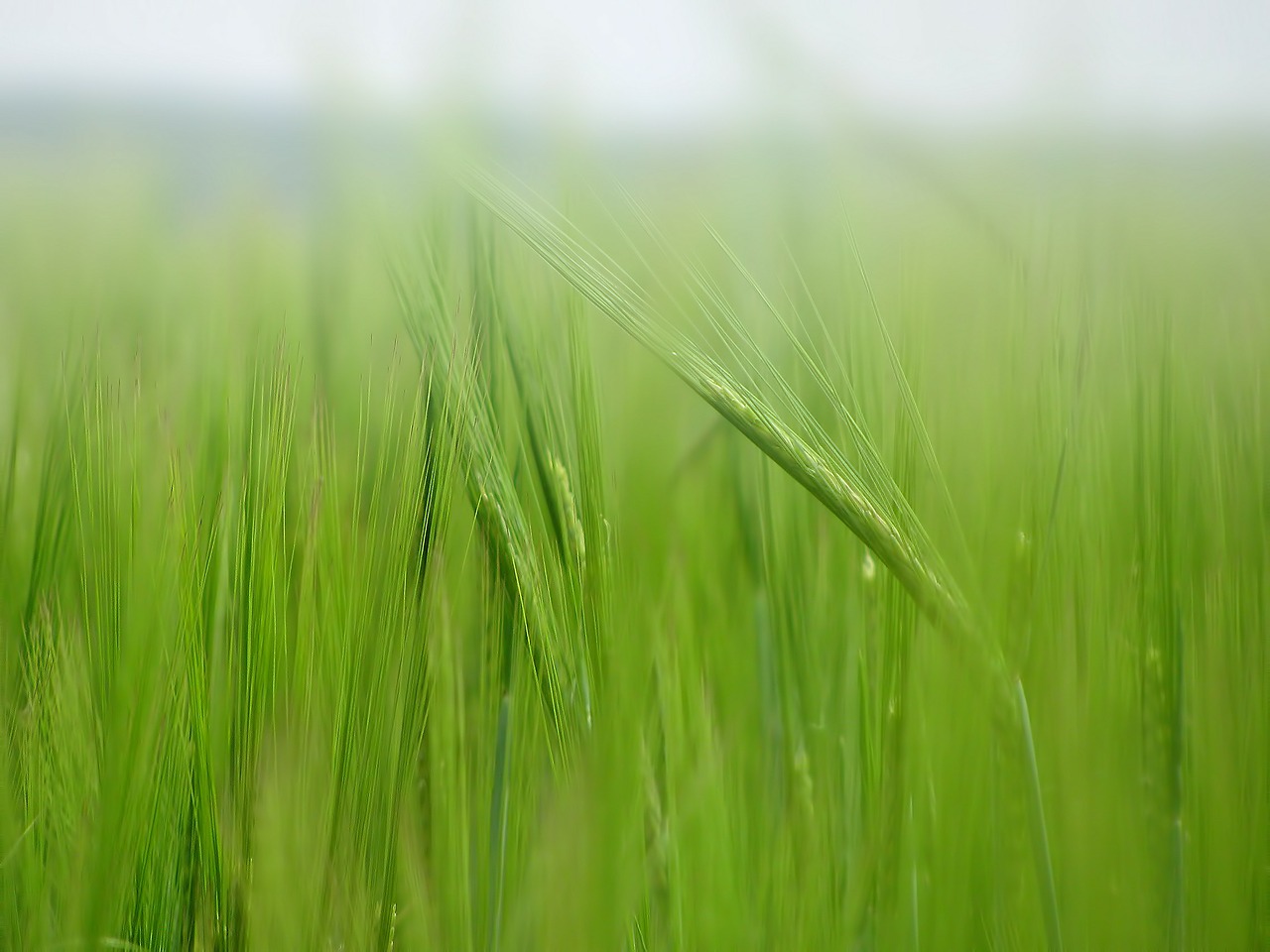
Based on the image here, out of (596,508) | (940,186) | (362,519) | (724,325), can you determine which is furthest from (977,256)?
(362,519)

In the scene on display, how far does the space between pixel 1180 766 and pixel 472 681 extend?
1.16 feet

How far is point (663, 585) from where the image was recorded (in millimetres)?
450

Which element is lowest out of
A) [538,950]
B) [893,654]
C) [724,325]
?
[538,950]

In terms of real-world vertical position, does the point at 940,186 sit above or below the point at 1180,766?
above

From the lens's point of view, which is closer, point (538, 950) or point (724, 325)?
point (538, 950)

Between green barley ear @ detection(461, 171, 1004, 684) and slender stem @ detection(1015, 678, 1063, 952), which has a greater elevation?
green barley ear @ detection(461, 171, 1004, 684)

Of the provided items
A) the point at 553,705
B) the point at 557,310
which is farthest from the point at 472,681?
the point at 557,310

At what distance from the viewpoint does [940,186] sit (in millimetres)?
469

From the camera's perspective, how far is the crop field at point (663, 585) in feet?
1.15

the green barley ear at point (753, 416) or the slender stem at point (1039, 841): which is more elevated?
the green barley ear at point (753, 416)

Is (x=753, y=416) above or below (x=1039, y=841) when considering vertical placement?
above

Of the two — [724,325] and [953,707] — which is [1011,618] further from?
[724,325]

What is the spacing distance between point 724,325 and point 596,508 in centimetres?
12

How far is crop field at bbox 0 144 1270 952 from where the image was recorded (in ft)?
1.15
